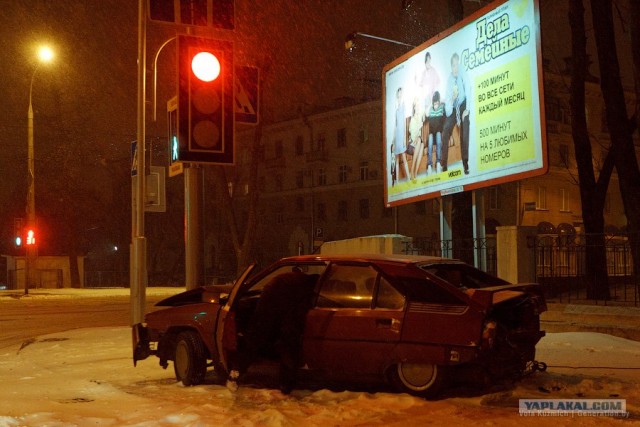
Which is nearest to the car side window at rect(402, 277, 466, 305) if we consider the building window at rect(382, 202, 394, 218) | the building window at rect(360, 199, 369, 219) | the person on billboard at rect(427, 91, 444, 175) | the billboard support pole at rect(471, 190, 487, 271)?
the billboard support pole at rect(471, 190, 487, 271)

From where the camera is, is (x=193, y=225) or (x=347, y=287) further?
(x=193, y=225)

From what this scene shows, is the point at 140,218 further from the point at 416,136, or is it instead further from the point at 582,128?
the point at 582,128

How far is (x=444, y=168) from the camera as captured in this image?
46.6 ft

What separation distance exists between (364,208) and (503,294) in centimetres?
4932

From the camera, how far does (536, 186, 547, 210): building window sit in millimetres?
47844

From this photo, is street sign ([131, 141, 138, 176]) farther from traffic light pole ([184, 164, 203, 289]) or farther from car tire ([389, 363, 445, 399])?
car tire ([389, 363, 445, 399])

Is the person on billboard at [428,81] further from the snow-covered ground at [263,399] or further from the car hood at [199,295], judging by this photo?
the car hood at [199,295]

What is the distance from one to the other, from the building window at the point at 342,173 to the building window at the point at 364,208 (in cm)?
252

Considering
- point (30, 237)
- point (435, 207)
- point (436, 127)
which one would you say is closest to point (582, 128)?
point (436, 127)

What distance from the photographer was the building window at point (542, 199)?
157 ft

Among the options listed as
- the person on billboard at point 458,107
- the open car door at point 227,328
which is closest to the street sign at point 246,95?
the open car door at point 227,328

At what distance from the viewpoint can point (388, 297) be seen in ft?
22.3

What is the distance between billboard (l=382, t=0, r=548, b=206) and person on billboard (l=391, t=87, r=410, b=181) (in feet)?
→ 0.07

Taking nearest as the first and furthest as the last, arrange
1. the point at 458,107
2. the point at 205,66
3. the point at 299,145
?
the point at 205,66
the point at 458,107
the point at 299,145
